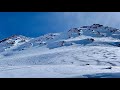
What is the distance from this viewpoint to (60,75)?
3.53 metres
